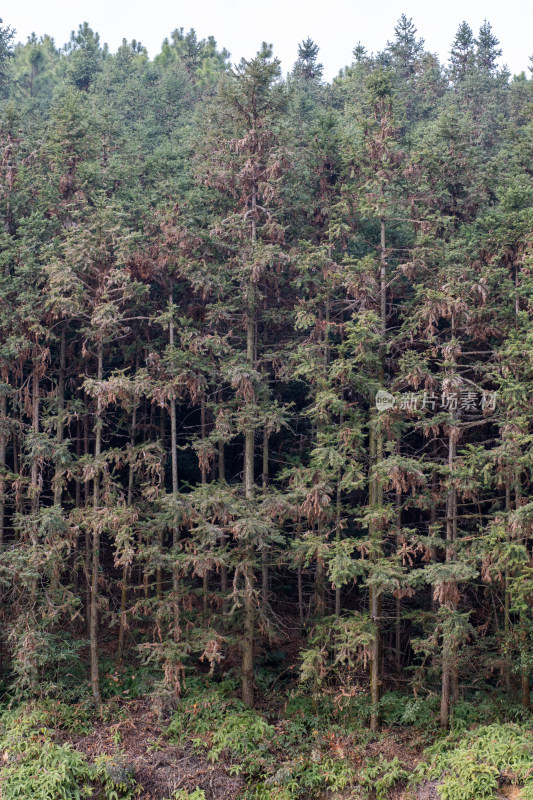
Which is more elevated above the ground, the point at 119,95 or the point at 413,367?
the point at 119,95

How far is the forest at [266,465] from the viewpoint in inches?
Answer: 553

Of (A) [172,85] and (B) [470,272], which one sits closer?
(B) [470,272]

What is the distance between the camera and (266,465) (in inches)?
694

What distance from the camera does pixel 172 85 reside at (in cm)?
3394

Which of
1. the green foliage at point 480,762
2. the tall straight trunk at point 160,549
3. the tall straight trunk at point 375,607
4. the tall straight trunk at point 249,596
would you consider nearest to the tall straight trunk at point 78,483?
the tall straight trunk at point 160,549

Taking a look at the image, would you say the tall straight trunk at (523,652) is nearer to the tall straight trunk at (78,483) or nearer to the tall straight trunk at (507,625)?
the tall straight trunk at (507,625)

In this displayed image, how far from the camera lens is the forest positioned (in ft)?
46.1

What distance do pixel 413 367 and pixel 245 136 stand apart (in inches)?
280

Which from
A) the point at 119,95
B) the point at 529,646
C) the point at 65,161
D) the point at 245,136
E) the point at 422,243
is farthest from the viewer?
the point at 119,95

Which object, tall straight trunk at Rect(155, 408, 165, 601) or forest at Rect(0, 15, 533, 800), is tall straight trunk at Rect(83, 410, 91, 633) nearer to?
forest at Rect(0, 15, 533, 800)

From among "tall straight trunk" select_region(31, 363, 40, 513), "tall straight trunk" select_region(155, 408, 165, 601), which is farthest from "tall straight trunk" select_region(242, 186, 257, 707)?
"tall straight trunk" select_region(31, 363, 40, 513)

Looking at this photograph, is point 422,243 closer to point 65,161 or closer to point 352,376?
point 352,376

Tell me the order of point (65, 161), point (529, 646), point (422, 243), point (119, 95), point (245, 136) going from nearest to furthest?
1. point (529, 646)
2. point (422, 243)
3. point (245, 136)
4. point (65, 161)
5. point (119, 95)

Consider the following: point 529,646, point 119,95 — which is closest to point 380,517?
point 529,646
